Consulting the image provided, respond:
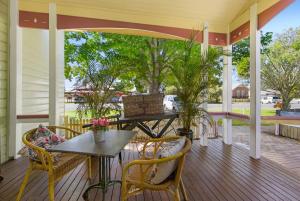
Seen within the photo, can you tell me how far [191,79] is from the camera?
4875 mm

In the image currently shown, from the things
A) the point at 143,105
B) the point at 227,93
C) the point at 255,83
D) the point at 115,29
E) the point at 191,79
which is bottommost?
the point at 143,105

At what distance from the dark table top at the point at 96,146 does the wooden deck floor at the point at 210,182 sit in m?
0.71

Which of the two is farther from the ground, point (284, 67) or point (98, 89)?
point (284, 67)

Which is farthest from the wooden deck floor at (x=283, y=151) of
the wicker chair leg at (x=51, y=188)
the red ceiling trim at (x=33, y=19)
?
the red ceiling trim at (x=33, y=19)

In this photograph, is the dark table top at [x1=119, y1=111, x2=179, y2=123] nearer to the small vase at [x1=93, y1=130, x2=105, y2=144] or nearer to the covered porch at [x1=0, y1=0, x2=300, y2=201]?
the covered porch at [x1=0, y1=0, x2=300, y2=201]

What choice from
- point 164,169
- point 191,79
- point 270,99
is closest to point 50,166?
point 164,169

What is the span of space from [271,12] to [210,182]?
3306mm

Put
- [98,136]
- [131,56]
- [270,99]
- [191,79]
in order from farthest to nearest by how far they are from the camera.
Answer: [270,99], [131,56], [191,79], [98,136]

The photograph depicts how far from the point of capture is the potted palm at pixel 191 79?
4887 millimetres

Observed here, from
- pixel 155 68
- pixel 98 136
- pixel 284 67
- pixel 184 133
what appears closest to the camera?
pixel 98 136

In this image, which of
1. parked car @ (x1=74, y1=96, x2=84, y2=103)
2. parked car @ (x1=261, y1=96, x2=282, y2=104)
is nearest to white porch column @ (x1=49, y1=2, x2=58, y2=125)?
parked car @ (x1=74, y1=96, x2=84, y2=103)

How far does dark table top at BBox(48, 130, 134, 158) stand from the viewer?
7.68ft

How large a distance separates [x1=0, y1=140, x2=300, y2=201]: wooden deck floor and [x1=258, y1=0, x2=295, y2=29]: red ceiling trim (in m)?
2.73

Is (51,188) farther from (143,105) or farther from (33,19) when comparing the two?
(33,19)
